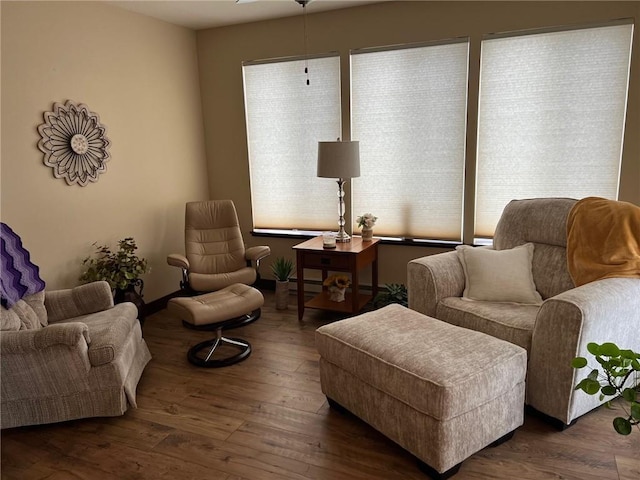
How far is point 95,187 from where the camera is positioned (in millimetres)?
3566

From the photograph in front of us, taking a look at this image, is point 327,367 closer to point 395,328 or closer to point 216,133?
point 395,328

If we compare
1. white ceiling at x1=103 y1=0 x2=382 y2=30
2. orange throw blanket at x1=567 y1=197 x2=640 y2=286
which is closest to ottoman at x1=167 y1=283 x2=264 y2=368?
orange throw blanket at x1=567 y1=197 x2=640 y2=286

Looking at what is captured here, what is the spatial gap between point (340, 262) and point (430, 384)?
1776 mm

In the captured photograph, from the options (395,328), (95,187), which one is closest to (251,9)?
(95,187)

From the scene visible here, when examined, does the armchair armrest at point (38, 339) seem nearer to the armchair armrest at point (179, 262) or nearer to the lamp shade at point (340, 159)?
the armchair armrest at point (179, 262)

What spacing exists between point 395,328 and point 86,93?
281 centimetres

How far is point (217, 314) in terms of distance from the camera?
299 cm

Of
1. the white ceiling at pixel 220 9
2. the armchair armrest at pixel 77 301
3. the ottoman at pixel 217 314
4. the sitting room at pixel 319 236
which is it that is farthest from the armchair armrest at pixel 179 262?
the white ceiling at pixel 220 9

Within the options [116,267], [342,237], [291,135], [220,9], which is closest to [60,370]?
[116,267]

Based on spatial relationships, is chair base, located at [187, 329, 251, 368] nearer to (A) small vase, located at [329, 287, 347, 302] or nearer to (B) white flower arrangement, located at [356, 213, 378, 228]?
(A) small vase, located at [329, 287, 347, 302]

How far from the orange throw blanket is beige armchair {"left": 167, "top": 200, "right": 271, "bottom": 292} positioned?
222 centimetres

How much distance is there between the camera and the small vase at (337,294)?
3904mm

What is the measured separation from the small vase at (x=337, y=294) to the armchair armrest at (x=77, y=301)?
1710 millimetres

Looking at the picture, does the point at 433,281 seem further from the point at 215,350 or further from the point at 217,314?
the point at 215,350
